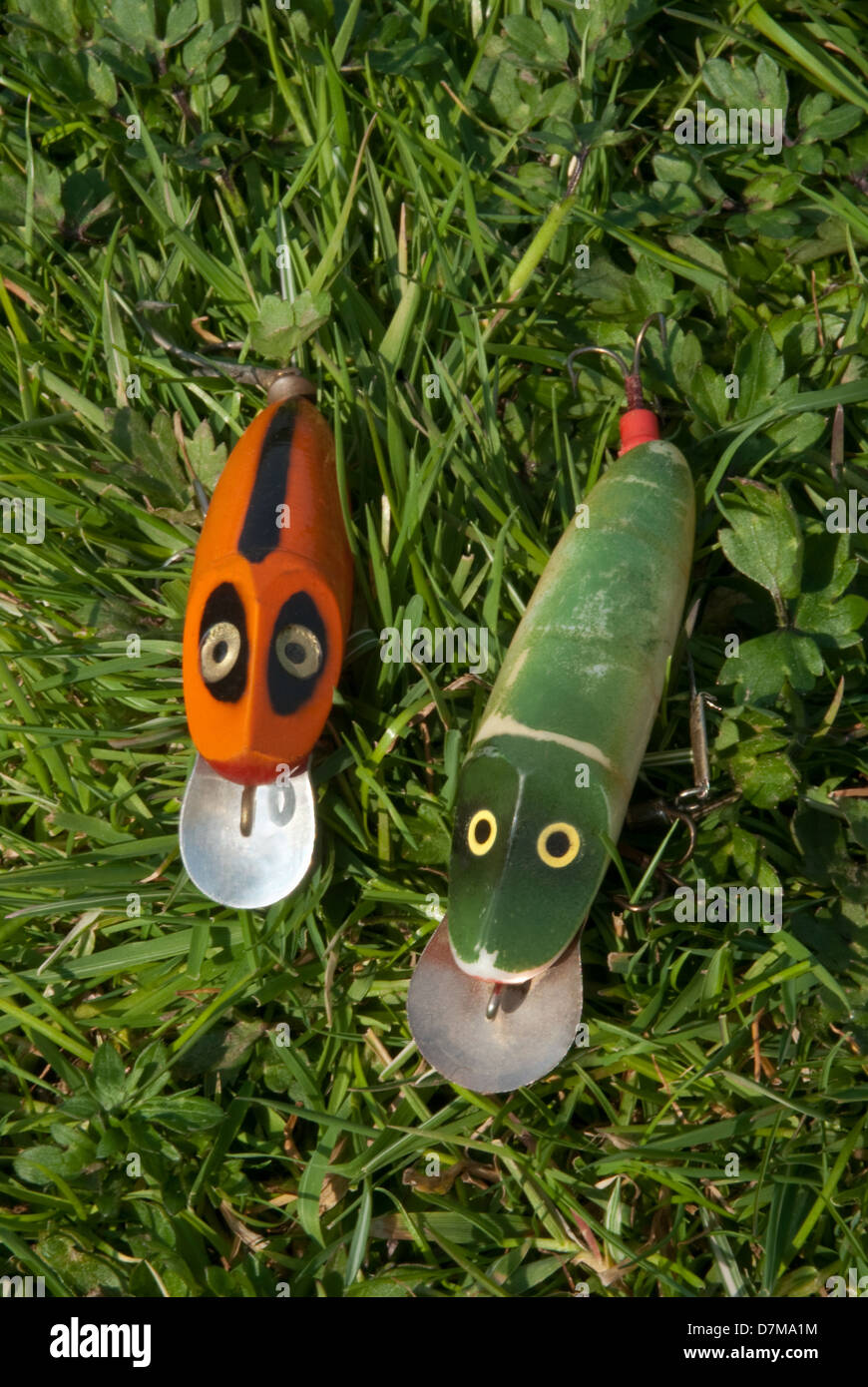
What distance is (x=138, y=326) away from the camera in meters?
2.99

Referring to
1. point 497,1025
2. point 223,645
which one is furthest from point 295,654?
point 497,1025

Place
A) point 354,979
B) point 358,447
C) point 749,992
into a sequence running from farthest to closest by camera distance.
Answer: point 358,447
point 354,979
point 749,992

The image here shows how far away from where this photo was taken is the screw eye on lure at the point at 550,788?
2.26m

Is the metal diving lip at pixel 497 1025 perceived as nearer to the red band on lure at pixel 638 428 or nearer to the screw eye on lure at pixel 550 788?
the screw eye on lure at pixel 550 788

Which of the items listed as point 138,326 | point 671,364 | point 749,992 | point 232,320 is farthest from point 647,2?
point 749,992

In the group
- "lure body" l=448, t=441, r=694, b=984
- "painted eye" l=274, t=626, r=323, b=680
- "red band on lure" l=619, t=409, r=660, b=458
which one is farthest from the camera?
"red band on lure" l=619, t=409, r=660, b=458

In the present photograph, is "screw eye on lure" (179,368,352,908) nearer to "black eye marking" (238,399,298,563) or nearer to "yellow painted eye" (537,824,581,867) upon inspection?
"black eye marking" (238,399,298,563)

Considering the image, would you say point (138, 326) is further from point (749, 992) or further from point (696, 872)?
point (749, 992)

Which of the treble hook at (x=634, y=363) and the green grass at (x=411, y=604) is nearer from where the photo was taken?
the green grass at (x=411, y=604)

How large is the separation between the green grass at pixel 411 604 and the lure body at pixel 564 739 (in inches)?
9.8

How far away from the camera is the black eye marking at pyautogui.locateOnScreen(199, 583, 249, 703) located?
2.34m

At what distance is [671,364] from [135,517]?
1.38 meters

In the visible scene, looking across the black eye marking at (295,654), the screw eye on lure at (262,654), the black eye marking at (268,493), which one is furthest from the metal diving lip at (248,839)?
the black eye marking at (268,493)

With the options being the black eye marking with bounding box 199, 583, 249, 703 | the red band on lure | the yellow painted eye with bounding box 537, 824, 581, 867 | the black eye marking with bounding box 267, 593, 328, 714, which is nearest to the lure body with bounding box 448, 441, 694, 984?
the yellow painted eye with bounding box 537, 824, 581, 867
